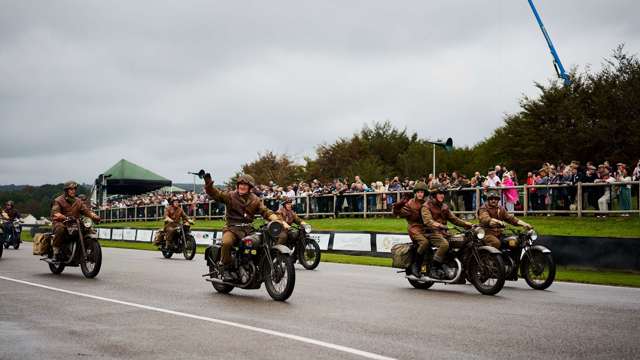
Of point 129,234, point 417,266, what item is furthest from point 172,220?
point 129,234

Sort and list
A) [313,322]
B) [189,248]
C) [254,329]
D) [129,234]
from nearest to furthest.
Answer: [254,329] < [313,322] < [189,248] < [129,234]

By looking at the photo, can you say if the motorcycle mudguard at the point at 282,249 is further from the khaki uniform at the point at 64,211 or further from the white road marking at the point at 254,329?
the khaki uniform at the point at 64,211

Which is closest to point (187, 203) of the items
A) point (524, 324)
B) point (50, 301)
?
point (50, 301)

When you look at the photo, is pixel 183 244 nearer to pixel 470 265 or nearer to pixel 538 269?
pixel 470 265

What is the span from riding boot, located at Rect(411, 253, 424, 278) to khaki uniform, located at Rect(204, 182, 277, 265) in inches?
137

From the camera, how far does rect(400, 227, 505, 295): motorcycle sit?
13.4 metres

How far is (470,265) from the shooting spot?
13852 millimetres

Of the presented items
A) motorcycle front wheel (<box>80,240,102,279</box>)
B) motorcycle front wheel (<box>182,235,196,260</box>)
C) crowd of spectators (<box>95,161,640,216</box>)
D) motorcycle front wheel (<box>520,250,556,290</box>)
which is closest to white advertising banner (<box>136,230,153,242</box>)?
crowd of spectators (<box>95,161,640,216</box>)

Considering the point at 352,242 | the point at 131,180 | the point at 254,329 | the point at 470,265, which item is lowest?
the point at 254,329

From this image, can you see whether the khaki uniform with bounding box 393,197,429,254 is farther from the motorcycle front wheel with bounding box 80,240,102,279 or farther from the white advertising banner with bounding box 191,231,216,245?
the white advertising banner with bounding box 191,231,216,245

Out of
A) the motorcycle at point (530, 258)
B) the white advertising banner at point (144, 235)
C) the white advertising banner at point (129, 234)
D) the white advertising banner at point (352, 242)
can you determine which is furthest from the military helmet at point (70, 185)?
the white advertising banner at point (129, 234)

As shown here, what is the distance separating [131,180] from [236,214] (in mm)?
58515

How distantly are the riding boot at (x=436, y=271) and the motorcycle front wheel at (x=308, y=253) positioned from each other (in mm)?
6019

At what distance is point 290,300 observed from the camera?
38.7ft
